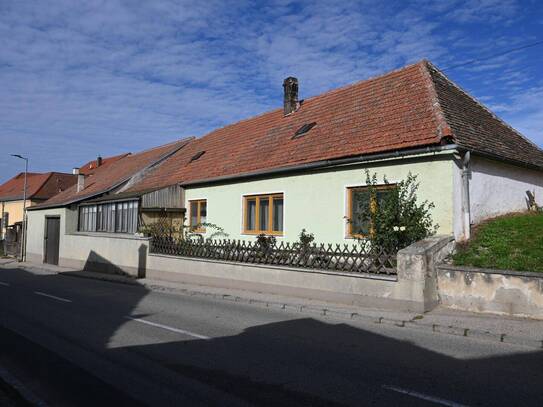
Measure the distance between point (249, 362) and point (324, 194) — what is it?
27.7 feet

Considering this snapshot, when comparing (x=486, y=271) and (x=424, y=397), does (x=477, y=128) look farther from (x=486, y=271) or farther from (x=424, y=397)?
(x=424, y=397)

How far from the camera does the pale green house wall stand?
11594mm

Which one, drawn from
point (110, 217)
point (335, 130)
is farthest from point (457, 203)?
point (110, 217)

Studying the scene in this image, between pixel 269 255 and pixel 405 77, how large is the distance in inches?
301

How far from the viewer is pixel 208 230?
19.1 metres

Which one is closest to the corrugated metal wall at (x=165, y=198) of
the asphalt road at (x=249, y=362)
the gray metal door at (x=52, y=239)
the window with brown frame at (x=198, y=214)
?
the window with brown frame at (x=198, y=214)

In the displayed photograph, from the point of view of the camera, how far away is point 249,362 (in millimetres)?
6570

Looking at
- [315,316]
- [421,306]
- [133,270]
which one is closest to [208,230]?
[133,270]

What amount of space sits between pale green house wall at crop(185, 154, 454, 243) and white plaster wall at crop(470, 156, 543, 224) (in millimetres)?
1152

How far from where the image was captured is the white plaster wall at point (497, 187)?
12.4 m

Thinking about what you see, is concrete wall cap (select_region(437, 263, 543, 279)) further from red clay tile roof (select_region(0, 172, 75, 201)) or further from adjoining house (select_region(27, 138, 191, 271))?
red clay tile roof (select_region(0, 172, 75, 201))

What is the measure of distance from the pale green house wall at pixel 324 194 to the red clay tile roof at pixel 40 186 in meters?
35.2

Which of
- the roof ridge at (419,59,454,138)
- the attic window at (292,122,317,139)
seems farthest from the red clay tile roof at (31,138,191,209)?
the roof ridge at (419,59,454,138)

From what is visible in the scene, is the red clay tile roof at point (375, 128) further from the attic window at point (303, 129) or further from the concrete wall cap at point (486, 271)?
the concrete wall cap at point (486, 271)
